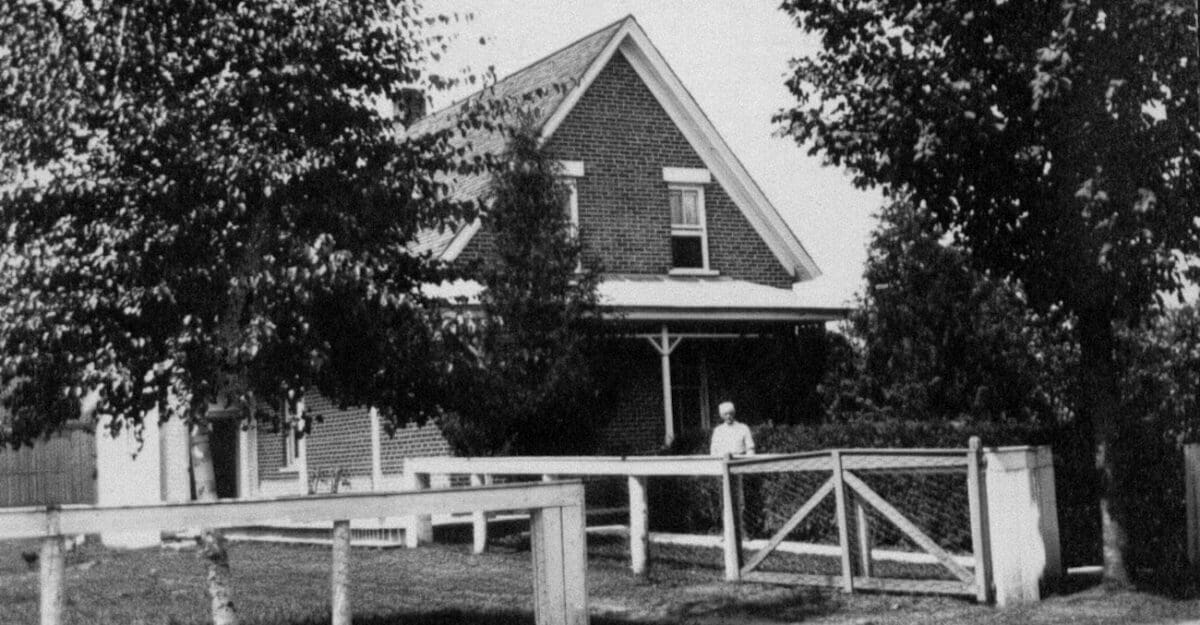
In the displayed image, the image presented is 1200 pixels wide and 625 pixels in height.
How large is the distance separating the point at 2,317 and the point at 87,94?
5.08ft

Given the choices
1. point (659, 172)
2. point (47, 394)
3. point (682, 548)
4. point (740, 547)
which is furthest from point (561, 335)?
point (47, 394)

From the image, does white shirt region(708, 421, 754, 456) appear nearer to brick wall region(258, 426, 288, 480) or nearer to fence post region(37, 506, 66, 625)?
fence post region(37, 506, 66, 625)

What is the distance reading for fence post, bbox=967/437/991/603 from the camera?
422 inches

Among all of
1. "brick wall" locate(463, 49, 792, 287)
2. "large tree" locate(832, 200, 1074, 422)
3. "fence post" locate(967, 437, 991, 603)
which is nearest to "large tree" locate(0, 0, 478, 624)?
"fence post" locate(967, 437, 991, 603)

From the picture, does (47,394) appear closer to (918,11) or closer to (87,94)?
(87,94)

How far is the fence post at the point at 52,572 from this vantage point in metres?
6.61

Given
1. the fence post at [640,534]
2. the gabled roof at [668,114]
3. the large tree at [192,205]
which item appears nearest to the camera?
the large tree at [192,205]

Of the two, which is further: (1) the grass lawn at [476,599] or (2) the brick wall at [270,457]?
(2) the brick wall at [270,457]

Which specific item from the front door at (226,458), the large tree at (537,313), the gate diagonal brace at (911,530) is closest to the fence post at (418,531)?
the large tree at (537,313)

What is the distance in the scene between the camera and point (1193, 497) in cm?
1205

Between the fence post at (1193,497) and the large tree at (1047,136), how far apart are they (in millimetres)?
905

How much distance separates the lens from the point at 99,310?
923 centimetres

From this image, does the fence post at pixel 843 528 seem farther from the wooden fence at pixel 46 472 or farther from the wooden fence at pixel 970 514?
the wooden fence at pixel 46 472

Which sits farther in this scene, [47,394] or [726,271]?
[726,271]
